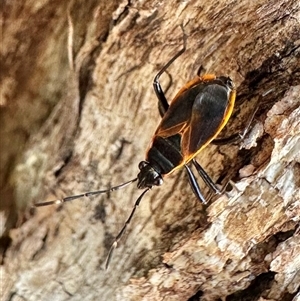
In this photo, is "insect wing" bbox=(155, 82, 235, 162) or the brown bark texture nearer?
the brown bark texture

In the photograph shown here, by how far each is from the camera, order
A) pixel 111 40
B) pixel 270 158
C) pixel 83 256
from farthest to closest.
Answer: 1. pixel 83 256
2. pixel 111 40
3. pixel 270 158

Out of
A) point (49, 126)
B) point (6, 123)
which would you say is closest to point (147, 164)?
point (49, 126)

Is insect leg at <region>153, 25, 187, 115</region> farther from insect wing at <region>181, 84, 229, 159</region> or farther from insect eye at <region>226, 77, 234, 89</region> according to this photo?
insect eye at <region>226, 77, 234, 89</region>

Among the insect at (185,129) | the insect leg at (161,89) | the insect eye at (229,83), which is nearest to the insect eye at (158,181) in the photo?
the insect at (185,129)

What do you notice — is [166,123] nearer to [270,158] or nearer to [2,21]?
[270,158]

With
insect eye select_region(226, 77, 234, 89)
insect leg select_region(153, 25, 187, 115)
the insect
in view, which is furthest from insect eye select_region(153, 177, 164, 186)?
insect eye select_region(226, 77, 234, 89)

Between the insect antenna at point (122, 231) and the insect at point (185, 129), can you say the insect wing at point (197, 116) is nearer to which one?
the insect at point (185, 129)
